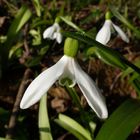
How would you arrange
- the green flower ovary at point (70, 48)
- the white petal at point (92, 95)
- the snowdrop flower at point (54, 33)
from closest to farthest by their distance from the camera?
the white petal at point (92, 95)
the green flower ovary at point (70, 48)
the snowdrop flower at point (54, 33)

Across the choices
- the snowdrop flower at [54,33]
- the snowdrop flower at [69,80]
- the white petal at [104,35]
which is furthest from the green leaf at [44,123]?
the snowdrop flower at [54,33]

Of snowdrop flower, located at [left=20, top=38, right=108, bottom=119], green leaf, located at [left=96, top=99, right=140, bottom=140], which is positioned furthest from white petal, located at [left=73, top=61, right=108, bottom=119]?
green leaf, located at [left=96, top=99, right=140, bottom=140]

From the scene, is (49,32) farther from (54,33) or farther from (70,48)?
(70,48)

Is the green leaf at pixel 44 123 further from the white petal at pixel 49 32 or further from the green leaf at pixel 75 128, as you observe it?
the white petal at pixel 49 32

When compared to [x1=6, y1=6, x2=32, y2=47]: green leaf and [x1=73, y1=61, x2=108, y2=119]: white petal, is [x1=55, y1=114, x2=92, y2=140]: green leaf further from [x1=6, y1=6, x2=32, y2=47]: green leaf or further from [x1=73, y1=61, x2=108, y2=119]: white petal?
[x1=6, y1=6, x2=32, y2=47]: green leaf

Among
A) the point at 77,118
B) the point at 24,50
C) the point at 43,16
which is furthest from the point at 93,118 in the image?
the point at 43,16

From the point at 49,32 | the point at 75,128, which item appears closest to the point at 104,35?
the point at 75,128
